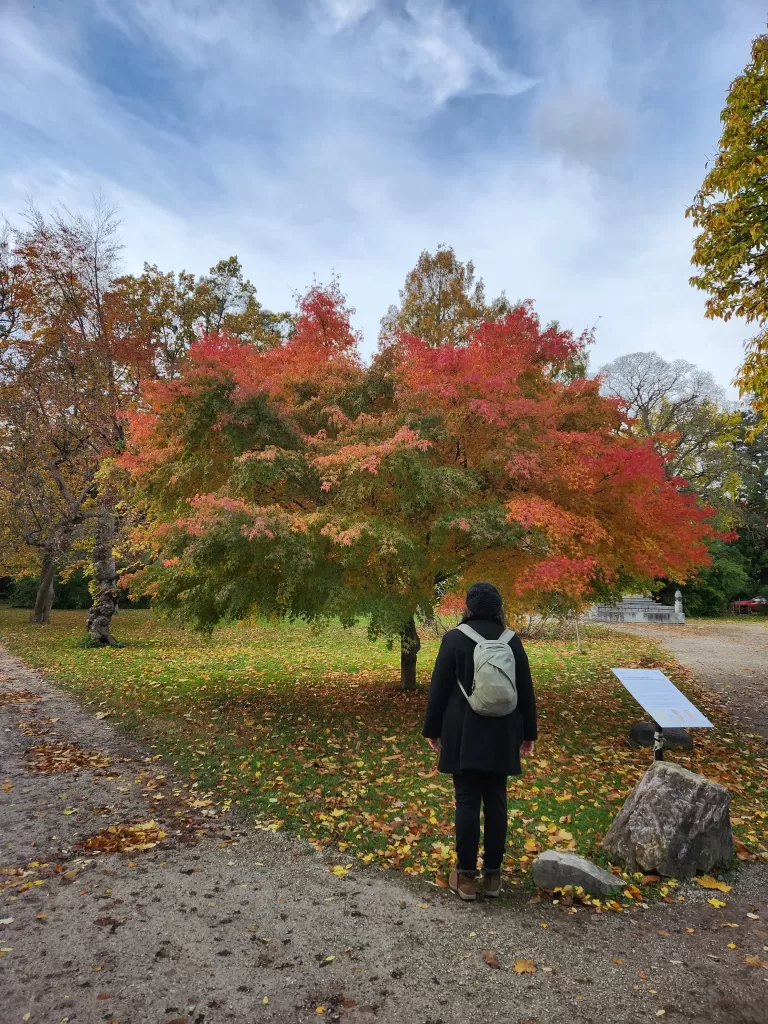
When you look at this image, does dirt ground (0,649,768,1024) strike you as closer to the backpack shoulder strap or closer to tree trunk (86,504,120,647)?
the backpack shoulder strap

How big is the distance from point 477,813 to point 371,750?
353 centimetres

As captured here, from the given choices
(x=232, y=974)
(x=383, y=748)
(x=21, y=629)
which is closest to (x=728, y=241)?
(x=383, y=748)

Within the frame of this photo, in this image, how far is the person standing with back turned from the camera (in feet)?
11.3

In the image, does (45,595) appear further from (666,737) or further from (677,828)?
(677,828)

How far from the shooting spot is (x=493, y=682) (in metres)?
3.41

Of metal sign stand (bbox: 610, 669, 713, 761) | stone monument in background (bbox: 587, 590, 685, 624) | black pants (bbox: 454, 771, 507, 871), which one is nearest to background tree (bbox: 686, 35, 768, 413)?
metal sign stand (bbox: 610, 669, 713, 761)

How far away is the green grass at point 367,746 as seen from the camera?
193 inches

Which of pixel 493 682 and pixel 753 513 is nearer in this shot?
pixel 493 682

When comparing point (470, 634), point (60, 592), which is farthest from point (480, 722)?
point (60, 592)

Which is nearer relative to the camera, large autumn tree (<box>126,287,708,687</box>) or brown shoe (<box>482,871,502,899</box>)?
brown shoe (<box>482,871,502,899</box>)

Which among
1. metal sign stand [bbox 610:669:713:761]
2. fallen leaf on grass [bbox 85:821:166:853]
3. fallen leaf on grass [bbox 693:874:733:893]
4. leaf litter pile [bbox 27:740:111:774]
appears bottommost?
leaf litter pile [bbox 27:740:111:774]

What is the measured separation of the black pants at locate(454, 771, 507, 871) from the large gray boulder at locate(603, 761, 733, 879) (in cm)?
120

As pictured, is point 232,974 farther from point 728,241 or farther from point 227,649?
point 227,649

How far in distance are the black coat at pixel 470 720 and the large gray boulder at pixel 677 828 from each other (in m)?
1.33
